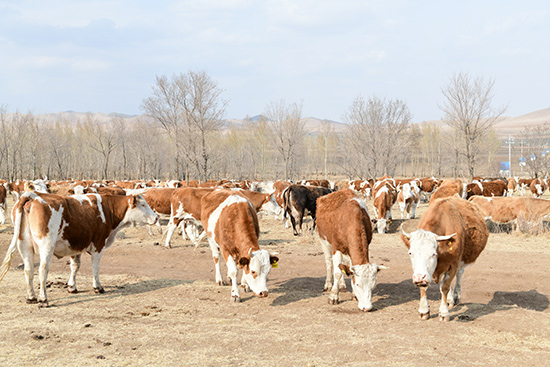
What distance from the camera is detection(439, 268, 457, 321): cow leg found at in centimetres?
675

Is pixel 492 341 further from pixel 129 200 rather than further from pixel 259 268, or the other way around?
pixel 129 200

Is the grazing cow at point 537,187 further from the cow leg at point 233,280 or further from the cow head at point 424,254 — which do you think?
the cow leg at point 233,280

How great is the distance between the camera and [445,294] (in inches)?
269

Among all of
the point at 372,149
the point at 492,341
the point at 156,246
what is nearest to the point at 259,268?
the point at 492,341

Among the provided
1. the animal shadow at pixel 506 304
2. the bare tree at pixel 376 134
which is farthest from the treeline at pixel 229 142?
the animal shadow at pixel 506 304

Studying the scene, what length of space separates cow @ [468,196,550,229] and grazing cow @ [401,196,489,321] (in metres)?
9.57

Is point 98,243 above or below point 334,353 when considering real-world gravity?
above

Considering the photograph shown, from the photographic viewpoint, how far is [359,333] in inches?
246

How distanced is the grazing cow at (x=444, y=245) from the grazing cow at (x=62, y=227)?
18.9 feet

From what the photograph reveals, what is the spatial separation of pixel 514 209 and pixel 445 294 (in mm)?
11835

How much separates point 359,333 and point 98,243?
17.6 ft

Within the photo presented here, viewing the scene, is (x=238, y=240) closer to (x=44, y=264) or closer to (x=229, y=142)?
(x=44, y=264)

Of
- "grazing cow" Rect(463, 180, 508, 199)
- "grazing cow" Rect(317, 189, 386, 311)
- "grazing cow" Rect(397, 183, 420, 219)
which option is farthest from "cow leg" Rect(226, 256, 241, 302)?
"grazing cow" Rect(463, 180, 508, 199)

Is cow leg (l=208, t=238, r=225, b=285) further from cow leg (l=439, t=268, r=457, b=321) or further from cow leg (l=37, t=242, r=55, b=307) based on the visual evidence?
cow leg (l=439, t=268, r=457, b=321)
